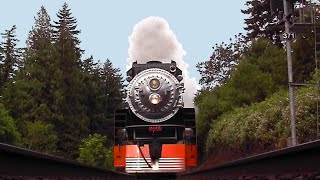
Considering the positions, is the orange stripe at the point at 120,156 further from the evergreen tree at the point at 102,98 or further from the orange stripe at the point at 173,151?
the evergreen tree at the point at 102,98

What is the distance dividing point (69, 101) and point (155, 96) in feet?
146

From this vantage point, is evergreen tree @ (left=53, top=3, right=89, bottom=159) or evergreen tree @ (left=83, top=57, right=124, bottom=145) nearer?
evergreen tree @ (left=53, top=3, right=89, bottom=159)

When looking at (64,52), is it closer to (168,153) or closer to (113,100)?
(113,100)

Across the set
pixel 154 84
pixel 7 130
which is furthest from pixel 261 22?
pixel 154 84

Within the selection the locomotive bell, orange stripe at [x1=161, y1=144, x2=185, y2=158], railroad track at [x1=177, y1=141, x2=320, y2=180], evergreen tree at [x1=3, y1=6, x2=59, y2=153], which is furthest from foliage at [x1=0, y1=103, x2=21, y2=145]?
railroad track at [x1=177, y1=141, x2=320, y2=180]

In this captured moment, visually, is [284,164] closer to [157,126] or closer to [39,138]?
[157,126]

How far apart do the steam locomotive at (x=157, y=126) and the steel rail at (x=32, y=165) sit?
4.87 m

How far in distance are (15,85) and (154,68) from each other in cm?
4115

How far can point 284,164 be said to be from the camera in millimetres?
5230

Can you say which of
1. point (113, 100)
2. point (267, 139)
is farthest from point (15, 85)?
point (267, 139)

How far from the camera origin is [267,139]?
1972 cm

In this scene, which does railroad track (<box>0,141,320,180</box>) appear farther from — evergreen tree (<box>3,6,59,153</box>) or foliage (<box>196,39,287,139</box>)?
evergreen tree (<box>3,6,59,153</box>)

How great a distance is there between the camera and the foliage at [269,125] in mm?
16734

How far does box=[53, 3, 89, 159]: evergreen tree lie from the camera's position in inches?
2115
